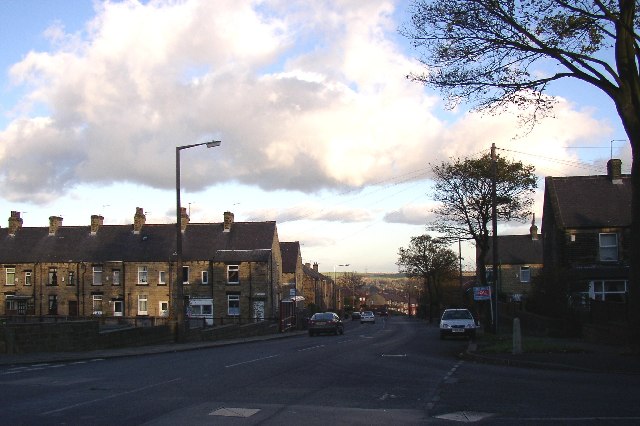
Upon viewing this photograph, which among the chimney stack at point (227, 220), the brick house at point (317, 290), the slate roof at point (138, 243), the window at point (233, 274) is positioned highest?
the chimney stack at point (227, 220)

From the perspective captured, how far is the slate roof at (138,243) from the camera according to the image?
208 ft

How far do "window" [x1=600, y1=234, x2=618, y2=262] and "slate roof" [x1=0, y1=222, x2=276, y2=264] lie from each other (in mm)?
28932

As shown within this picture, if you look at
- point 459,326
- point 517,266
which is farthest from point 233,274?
point 517,266

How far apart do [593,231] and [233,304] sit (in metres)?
31.8

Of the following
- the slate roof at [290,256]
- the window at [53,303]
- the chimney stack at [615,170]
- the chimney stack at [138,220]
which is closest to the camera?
the chimney stack at [615,170]

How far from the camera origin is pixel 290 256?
81.5m

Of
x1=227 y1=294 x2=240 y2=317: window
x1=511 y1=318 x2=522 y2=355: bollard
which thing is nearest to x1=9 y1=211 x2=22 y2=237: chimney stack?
x1=227 y1=294 x2=240 y2=317: window

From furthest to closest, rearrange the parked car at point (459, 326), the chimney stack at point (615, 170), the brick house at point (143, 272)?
1. the brick house at point (143, 272)
2. the chimney stack at point (615, 170)
3. the parked car at point (459, 326)

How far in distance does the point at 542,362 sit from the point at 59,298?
54.9 m

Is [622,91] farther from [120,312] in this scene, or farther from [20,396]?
[120,312]

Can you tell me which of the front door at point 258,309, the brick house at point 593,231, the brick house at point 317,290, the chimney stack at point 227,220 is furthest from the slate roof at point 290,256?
the brick house at point 593,231

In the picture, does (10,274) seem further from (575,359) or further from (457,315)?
(575,359)

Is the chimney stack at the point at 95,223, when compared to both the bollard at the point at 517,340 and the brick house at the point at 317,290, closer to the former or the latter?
the brick house at the point at 317,290

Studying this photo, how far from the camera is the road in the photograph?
10695 millimetres
